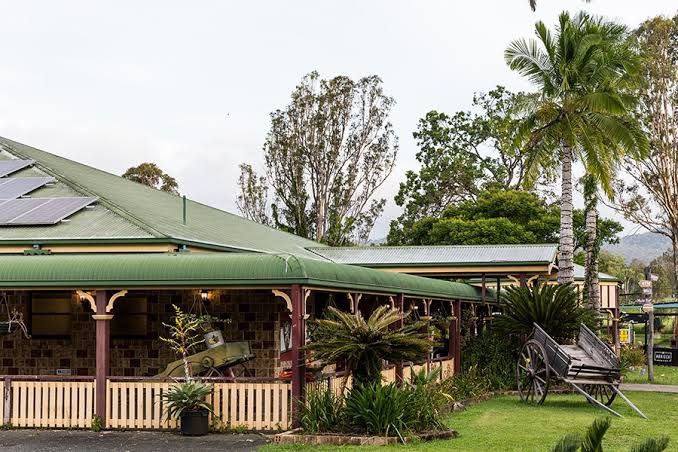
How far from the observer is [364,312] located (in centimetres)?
2216

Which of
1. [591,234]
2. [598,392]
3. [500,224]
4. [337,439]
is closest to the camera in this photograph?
[337,439]

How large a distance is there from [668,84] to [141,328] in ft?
137

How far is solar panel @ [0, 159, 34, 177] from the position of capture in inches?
938

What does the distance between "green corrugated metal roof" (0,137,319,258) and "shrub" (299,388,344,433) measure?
5315 millimetres

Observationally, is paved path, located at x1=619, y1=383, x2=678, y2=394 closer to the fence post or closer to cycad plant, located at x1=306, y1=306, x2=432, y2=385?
cycad plant, located at x1=306, y1=306, x2=432, y2=385

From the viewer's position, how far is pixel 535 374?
72.7 feet

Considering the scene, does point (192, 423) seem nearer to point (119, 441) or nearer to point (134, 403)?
point (119, 441)

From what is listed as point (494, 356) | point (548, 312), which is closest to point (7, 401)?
point (548, 312)

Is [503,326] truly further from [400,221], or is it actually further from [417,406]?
[400,221]

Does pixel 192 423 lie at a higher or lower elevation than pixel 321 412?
lower

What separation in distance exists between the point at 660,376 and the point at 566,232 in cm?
785

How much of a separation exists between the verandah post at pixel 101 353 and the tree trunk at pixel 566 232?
14636 millimetres

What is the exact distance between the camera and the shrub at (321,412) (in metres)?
15.4

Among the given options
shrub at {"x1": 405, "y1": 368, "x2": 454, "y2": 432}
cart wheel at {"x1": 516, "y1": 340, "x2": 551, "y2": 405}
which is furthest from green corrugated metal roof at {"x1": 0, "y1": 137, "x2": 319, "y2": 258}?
cart wheel at {"x1": 516, "y1": 340, "x2": 551, "y2": 405}
